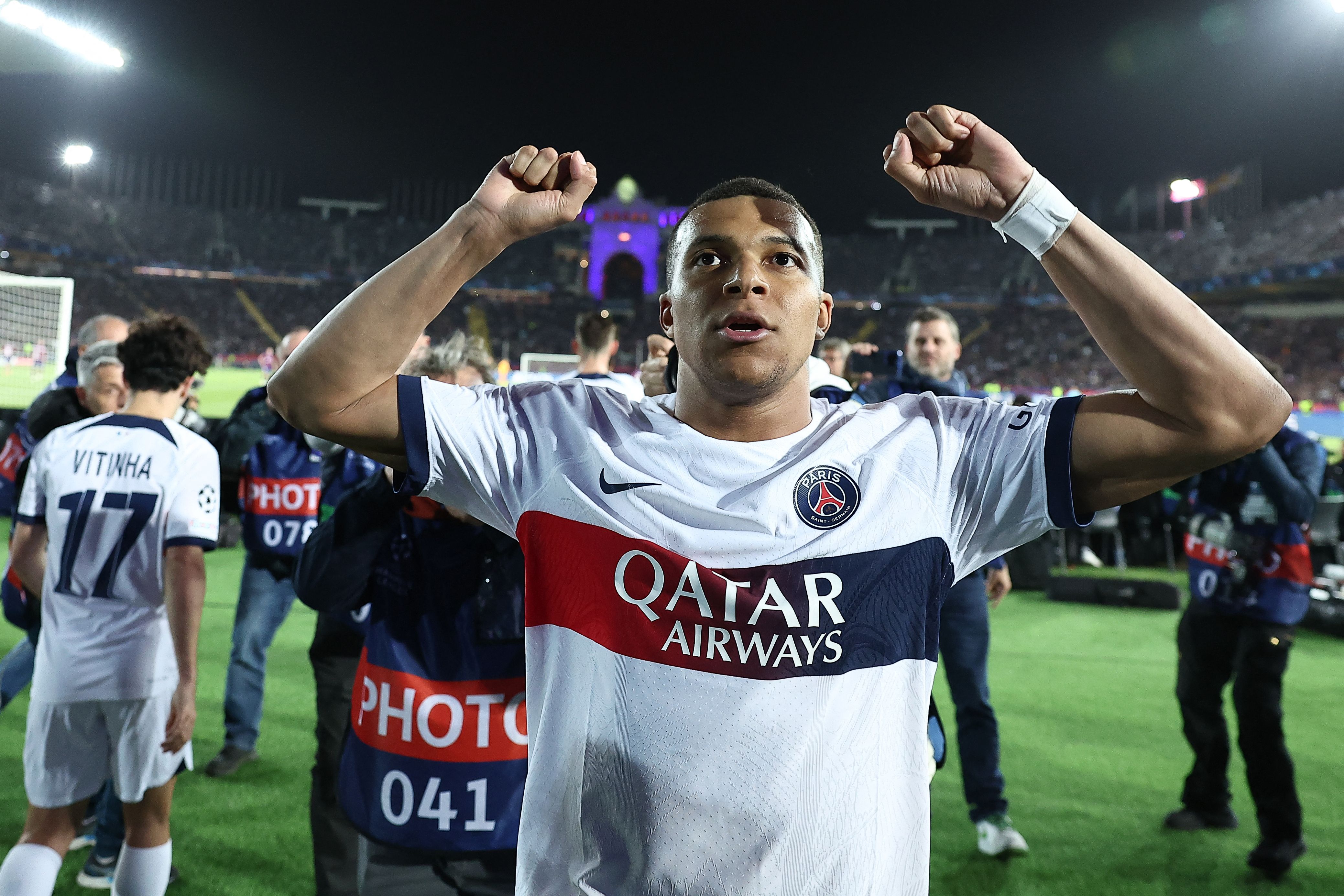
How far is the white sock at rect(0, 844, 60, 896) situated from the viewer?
8.06 ft

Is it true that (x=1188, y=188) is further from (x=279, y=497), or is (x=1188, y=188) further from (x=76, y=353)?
(x=76, y=353)

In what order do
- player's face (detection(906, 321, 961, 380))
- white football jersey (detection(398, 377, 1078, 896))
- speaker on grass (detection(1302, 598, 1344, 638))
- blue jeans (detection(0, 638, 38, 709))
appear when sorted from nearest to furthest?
white football jersey (detection(398, 377, 1078, 896)) → blue jeans (detection(0, 638, 38, 709)) → player's face (detection(906, 321, 961, 380)) → speaker on grass (detection(1302, 598, 1344, 638))

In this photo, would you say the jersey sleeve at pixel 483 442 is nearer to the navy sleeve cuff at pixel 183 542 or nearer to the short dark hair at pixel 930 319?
the navy sleeve cuff at pixel 183 542

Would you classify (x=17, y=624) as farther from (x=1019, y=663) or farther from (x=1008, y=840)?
(x=1019, y=663)

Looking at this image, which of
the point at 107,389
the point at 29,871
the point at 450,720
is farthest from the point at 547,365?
the point at 450,720

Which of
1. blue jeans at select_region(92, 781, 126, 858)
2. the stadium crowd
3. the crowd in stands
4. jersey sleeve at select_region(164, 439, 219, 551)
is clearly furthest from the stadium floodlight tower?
jersey sleeve at select_region(164, 439, 219, 551)

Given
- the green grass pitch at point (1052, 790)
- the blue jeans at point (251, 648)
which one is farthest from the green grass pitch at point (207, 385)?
the green grass pitch at point (1052, 790)

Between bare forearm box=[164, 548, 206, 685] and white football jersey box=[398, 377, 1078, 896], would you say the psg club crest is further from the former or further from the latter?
bare forearm box=[164, 548, 206, 685]

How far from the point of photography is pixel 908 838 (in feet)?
4.44

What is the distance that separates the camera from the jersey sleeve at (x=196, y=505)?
2818 mm

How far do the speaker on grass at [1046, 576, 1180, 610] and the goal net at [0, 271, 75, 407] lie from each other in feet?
57.0

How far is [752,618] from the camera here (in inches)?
52.5

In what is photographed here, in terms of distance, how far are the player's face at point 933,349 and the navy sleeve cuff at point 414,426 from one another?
128 inches

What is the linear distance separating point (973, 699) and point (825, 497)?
284cm
